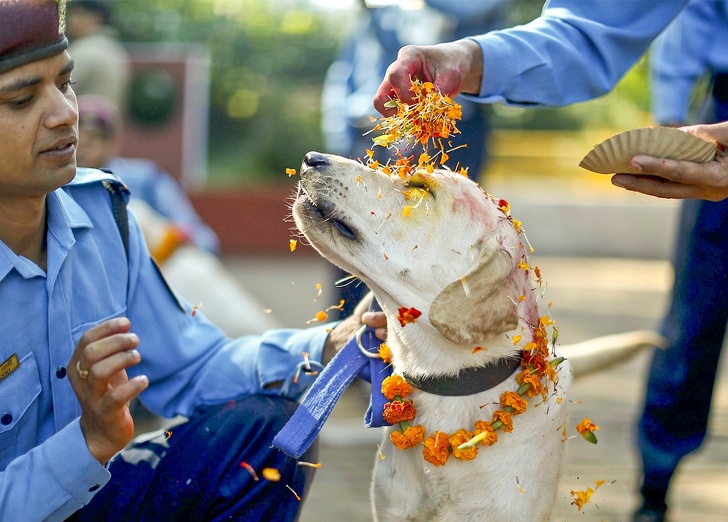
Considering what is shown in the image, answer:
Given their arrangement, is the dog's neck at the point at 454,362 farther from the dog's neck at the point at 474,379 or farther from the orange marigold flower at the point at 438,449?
the orange marigold flower at the point at 438,449

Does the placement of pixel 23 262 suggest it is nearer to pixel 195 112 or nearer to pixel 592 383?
pixel 592 383

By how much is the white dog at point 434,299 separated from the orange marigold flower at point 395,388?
35mm

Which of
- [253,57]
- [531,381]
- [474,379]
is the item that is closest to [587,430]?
[531,381]

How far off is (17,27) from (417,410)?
138cm

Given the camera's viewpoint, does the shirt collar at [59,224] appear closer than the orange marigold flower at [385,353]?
Yes

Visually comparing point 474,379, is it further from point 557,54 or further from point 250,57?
point 250,57

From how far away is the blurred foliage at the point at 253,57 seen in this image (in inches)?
637

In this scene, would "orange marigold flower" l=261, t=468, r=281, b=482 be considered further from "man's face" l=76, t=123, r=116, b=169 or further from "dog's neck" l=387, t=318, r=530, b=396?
"man's face" l=76, t=123, r=116, b=169

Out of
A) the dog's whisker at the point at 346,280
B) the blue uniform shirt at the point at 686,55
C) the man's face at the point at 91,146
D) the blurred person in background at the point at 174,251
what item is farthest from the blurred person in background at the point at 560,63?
the man's face at the point at 91,146

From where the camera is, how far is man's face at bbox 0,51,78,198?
7.48 ft

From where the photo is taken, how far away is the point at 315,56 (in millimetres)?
17672

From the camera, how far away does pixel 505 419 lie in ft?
8.01

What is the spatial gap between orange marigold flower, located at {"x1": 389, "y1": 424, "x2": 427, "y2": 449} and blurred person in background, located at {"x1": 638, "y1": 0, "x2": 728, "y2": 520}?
1397 millimetres

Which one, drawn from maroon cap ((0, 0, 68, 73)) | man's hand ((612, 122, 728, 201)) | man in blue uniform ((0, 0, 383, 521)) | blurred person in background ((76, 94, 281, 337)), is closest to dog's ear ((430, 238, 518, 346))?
man's hand ((612, 122, 728, 201))
